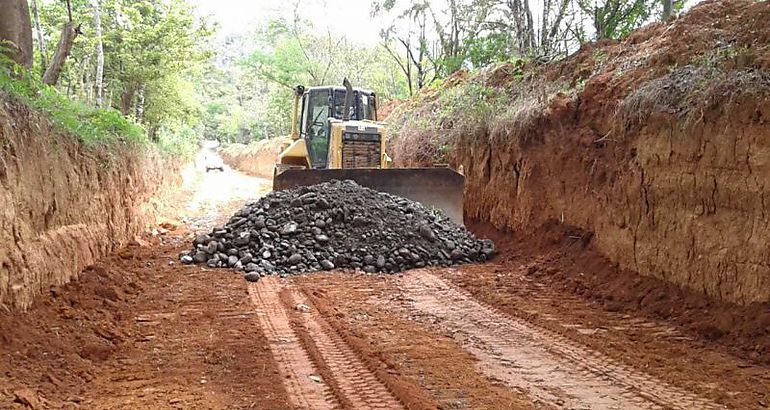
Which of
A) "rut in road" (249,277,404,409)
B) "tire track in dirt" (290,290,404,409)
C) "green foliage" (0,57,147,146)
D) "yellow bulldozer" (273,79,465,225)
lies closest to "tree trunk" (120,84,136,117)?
"yellow bulldozer" (273,79,465,225)

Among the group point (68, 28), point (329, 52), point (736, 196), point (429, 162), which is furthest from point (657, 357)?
point (329, 52)

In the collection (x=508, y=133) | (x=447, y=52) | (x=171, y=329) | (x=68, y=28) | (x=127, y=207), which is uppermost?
(x=447, y=52)

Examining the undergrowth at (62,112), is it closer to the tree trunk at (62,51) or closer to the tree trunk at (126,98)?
the tree trunk at (62,51)

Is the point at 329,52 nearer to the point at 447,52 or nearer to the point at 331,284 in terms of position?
the point at 447,52

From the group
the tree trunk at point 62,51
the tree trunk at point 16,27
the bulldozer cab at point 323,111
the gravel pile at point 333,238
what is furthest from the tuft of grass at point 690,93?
the tree trunk at point 62,51

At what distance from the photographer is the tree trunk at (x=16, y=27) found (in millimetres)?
6848

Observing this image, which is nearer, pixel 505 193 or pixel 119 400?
pixel 119 400

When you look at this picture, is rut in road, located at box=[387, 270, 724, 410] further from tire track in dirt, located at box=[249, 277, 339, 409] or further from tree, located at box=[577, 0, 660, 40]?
tree, located at box=[577, 0, 660, 40]

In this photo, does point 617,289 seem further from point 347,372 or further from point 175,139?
point 175,139

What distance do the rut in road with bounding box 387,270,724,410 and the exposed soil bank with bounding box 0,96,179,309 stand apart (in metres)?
3.62

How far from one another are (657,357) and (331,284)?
13.6 ft

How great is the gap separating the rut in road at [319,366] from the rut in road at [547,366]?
978mm

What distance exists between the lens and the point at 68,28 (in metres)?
8.44

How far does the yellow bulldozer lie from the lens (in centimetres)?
1055
